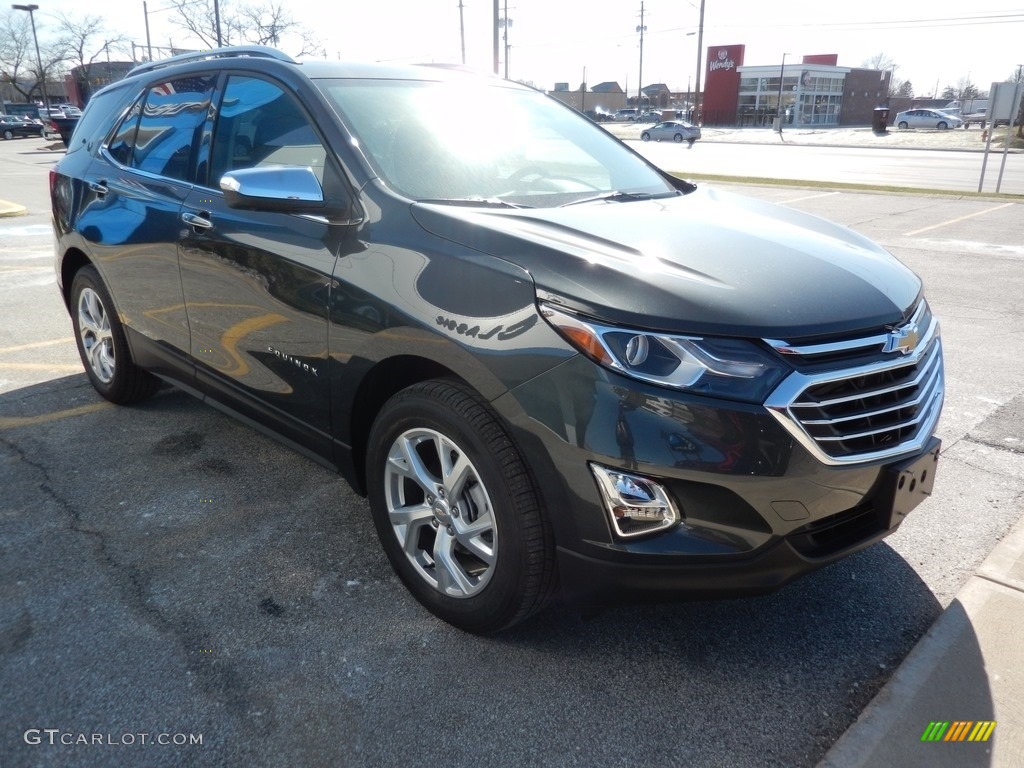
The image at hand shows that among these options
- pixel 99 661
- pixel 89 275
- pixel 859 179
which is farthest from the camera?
pixel 859 179

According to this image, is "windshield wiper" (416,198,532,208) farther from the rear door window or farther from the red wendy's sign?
the red wendy's sign

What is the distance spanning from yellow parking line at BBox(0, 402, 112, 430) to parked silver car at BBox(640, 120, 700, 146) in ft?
147

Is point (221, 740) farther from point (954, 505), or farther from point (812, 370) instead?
point (954, 505)

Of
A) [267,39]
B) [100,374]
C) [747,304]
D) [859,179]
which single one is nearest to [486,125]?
[747,304]

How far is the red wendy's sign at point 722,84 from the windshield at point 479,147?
7602cm

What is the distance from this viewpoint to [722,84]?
74.5 metres

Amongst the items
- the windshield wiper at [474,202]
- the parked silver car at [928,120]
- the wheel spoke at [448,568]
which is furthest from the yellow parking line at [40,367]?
the parked silver car at [928,120]

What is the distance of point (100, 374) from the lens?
15.8 feet

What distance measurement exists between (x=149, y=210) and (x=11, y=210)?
39.7 ft

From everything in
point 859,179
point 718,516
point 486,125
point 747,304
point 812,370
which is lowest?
point 859,179

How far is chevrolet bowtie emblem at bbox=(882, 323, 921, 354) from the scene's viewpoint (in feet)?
7.75

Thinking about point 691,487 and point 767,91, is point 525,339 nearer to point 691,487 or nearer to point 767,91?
point 691,487

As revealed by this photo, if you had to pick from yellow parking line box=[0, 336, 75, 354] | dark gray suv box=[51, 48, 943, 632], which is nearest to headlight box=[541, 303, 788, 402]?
dark gray suv box=[51, 48, 943, 632]

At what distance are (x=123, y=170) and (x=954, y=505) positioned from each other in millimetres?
4278
